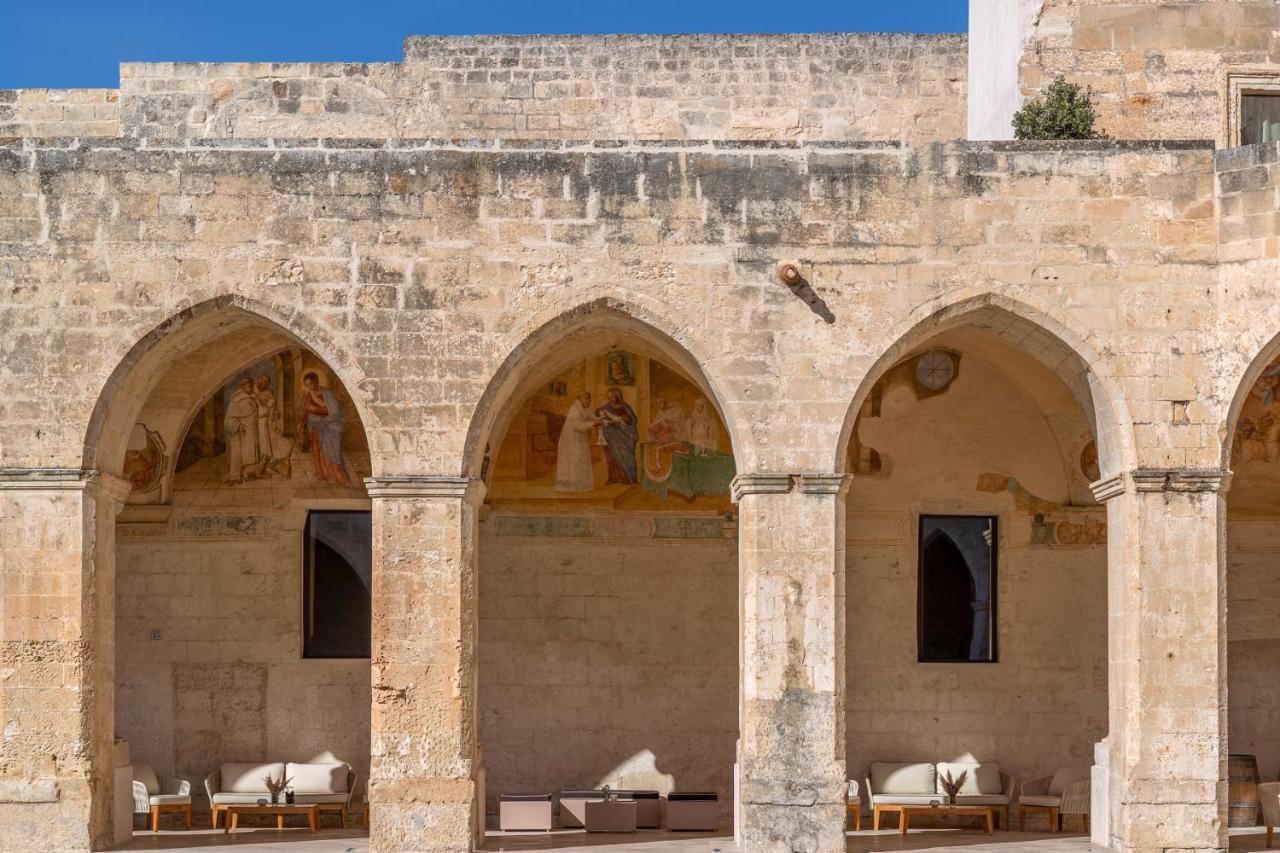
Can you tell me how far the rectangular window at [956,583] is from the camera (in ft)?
48.4

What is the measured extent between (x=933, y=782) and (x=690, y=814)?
194 centimetres

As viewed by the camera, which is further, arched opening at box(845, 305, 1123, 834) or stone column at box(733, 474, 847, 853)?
arched opening at box(845, 305, 1123, 834)

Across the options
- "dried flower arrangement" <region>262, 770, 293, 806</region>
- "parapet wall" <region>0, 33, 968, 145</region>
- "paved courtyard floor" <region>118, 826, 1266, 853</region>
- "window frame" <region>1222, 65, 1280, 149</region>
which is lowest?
"paved courtyard floor" <region>118, 826, 1266, 853</region>

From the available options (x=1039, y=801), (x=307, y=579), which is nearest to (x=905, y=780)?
(x=1039, y=801)

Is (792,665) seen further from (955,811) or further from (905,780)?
(905,780)

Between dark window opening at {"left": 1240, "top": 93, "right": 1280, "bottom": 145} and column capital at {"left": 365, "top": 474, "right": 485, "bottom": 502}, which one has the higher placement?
dark window opening at {"left": 1240, "top": 93, "right": 1280, "bottom": 145}

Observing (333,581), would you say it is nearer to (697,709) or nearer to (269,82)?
(697,709)

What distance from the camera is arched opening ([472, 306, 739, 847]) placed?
14703mm

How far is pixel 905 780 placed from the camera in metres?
14.3

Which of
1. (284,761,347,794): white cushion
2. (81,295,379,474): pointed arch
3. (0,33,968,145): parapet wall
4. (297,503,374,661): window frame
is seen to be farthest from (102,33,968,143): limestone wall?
(284,761,347,794): white cushion

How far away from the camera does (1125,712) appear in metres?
12.0

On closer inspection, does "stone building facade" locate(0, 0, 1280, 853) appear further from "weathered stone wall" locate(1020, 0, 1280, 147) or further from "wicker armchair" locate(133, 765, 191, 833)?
"weathered stone wall" locate(1020, 0, 1280, 147)

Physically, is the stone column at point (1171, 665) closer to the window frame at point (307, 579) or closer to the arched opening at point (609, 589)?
the arched opening at point (609, 589)

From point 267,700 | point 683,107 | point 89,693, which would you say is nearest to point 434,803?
point 89,693
